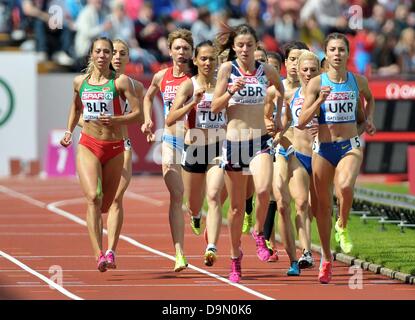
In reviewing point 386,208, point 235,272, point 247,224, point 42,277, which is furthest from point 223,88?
point 386,208

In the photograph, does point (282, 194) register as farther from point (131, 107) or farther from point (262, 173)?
point (131, 107)

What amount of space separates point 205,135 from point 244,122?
89cm

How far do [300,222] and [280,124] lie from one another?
1582mm

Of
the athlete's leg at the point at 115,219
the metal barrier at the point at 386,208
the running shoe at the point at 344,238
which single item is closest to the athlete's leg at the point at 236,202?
the running shoe at the point at 344,238

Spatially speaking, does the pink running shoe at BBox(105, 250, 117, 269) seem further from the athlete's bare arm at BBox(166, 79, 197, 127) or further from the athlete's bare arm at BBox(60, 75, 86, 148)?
the athlete's bare arm at BBox(166, 79, 197, 127)

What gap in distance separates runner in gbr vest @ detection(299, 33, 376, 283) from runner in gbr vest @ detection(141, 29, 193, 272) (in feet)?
5.31

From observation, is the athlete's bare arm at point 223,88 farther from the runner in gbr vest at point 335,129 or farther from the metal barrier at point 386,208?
the metal barrier at point 386,208

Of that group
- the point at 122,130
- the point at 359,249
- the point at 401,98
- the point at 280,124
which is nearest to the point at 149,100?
the point at 122,130

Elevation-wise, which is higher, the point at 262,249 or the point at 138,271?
the point at 262,249

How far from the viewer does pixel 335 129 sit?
603 inches

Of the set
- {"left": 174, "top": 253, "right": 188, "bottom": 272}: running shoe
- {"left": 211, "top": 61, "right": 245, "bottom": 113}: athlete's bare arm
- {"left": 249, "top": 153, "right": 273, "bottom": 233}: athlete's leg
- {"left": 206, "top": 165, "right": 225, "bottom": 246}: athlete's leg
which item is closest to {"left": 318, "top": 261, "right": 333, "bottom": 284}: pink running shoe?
{"left": 249, "top": 153, "right": 273, "bottom": 233}: athlete's leg

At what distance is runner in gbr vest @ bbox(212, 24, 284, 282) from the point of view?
15.3m

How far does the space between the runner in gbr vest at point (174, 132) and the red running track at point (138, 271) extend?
0.53 m
